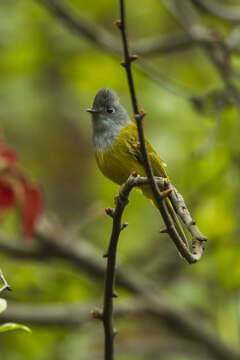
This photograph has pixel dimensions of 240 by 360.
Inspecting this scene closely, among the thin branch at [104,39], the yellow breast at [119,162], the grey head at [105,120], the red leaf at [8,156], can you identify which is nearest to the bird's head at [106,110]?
the grey head at [105,120]

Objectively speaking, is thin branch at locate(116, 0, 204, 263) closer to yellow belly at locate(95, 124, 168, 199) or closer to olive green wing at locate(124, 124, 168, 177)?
olive green wing at locate(124, 124, 168, 177)

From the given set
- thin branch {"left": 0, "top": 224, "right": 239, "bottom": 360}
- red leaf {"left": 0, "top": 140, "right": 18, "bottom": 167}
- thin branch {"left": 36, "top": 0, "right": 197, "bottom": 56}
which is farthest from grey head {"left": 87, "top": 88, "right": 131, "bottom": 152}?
thin branch {"left": 0, "top": 224, "right": 239, "bottom": 360}

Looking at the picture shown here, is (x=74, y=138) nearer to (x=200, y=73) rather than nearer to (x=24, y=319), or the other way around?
(x=200, y=73)

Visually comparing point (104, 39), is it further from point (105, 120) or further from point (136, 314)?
point (136, 314)

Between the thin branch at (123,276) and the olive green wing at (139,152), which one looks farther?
the thin branch at (123,276)

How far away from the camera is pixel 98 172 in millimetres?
5773

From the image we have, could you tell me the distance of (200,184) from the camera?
4.04m

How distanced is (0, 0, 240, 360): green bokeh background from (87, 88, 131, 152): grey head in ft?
2.84

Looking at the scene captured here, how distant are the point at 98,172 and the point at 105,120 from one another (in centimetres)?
301

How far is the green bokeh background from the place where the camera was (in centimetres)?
403

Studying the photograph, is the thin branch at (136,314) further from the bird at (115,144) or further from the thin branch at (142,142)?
the thin branch at (142,142)

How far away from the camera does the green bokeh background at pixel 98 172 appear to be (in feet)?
13.2

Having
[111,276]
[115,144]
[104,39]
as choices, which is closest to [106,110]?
[115,144]

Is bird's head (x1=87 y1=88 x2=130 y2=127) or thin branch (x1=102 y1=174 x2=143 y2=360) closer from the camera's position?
thin branch (x1=102 y1=174 x2=143 y2=360)
